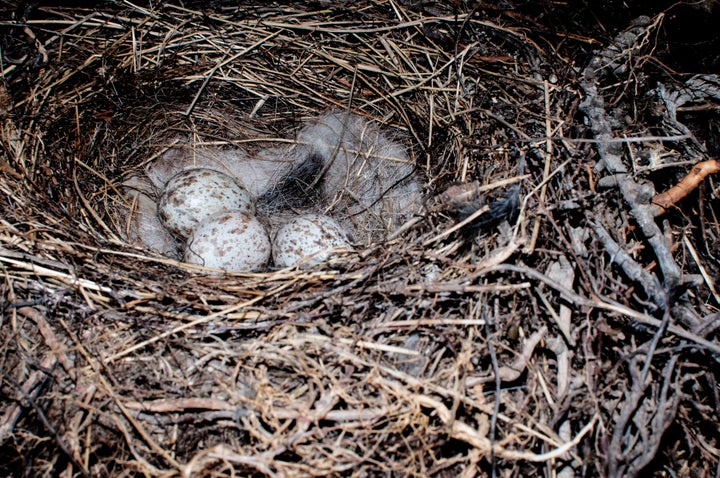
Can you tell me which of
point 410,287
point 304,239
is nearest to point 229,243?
point 304,239

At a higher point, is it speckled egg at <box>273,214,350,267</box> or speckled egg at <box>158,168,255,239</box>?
speckled egg at <box>158,168,255,239</box>

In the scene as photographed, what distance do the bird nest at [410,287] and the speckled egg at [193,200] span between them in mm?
264

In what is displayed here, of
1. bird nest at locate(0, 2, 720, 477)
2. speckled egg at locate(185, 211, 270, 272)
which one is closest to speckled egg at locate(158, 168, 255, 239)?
speckled egg at locate(185, 211, 270, 272)

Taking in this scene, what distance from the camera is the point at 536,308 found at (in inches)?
55.9

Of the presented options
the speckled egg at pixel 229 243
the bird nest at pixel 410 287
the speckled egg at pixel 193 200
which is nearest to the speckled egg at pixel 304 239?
the speckled egg at pixel 229 243

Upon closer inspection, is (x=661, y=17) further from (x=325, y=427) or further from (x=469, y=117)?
(x=325, y=427)

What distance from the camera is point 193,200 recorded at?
2.07 m

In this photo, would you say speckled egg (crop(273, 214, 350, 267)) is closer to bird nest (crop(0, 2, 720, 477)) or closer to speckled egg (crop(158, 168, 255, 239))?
bird nest (crop(0, 2, 720, 477))

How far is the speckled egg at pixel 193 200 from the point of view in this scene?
2.07 m

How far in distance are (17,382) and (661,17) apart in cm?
267

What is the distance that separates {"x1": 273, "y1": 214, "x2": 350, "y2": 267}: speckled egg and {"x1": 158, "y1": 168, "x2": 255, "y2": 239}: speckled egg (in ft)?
1.02

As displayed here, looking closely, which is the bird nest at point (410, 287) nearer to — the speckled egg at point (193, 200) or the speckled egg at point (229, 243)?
the speckled egg at point (229, 243)

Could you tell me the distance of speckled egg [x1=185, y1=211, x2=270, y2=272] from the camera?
73.6 inches

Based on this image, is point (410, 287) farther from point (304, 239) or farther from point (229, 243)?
point (229, 243)
